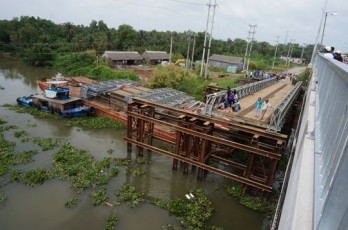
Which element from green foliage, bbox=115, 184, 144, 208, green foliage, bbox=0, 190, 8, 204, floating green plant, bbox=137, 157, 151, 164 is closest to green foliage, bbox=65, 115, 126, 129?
floating green plant, bbox=137, 157, 151, 164

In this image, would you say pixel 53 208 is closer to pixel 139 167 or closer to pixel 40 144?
pixel 139 167

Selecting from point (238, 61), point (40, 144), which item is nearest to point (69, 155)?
point (40, 144)

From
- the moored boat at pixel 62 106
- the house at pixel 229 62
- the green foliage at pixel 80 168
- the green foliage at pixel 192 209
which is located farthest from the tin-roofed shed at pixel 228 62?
the green foliage at pixel 192 209

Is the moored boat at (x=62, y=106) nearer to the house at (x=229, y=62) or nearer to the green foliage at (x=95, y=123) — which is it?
the green foliage at (x=95, y=123)

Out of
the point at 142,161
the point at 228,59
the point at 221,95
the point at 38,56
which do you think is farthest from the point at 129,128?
the point at 228,59

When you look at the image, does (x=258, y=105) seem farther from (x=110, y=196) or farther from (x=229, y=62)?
(x=229, y=62)

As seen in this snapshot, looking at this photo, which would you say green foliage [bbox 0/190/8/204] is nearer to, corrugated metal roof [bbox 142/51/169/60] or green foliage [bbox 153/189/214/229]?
green foliage [bbox 153/189/214/229]
